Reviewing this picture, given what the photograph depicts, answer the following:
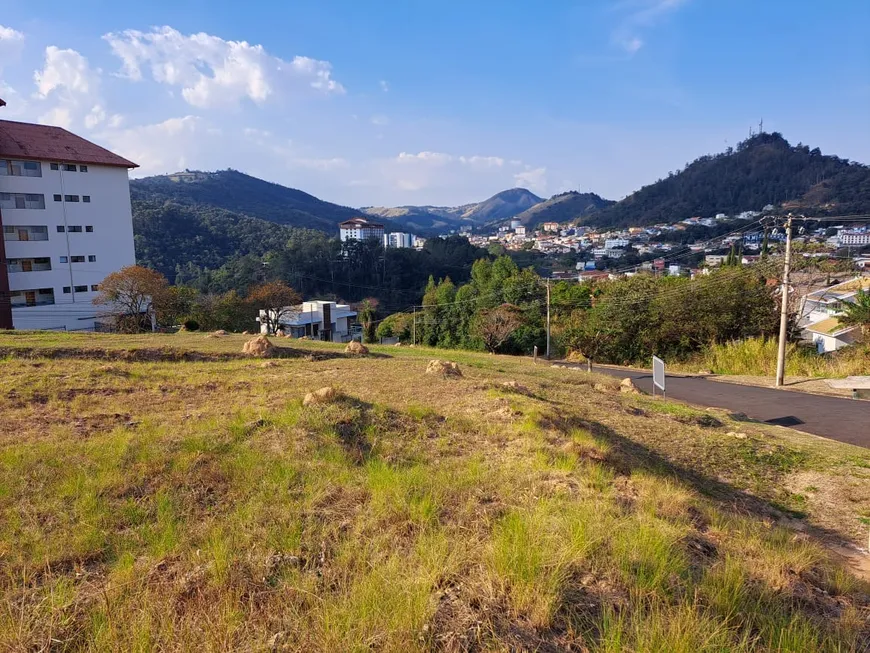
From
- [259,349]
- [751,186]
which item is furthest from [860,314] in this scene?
[751,186]

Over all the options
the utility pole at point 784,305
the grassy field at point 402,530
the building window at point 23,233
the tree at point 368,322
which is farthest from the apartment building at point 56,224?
the utility pole at point 784,305

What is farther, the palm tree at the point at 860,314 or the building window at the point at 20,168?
the building window at the point at 20,168

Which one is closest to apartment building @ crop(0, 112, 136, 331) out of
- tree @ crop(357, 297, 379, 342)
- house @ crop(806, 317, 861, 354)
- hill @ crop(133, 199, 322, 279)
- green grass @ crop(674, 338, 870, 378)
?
tree @ crop(357, 297, 379, 342)

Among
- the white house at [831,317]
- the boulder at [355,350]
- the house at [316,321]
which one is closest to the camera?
the boulder at [355,350]

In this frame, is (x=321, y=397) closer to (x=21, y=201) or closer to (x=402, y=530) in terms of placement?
(x=402, y=530)

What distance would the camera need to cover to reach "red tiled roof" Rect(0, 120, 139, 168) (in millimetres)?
31969

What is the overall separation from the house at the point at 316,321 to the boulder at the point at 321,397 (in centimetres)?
3612

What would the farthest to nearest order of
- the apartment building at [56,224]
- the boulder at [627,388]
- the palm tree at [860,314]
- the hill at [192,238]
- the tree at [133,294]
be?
the hill at [192,238] → the apartment building at [56,224] → the tree at [133,294] → the palm tree at [860,314] → the boulder at [627,388]

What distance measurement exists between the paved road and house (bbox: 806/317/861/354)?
915 cm

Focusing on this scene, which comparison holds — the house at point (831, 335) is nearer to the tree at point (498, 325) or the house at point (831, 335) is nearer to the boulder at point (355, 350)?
the tree at point (498, 325)

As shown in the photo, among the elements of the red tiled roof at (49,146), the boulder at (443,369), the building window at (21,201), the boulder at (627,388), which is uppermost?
the red tiled roof at (49,146)

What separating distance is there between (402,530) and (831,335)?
3171 cm

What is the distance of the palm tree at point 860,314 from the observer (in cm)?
2241

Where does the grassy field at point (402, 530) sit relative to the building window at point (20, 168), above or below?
below
